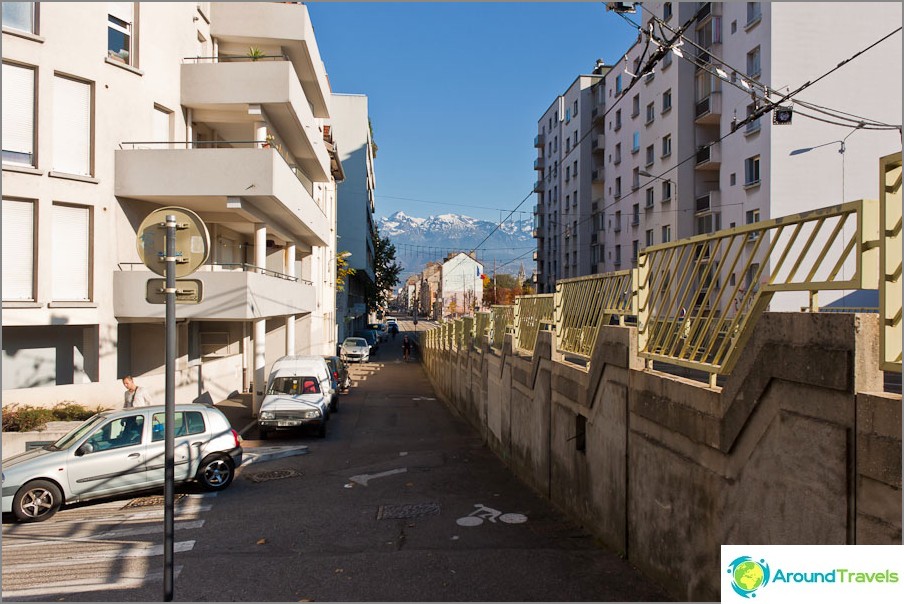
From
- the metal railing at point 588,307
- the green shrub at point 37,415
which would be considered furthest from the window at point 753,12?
the green shrub at point 37,415

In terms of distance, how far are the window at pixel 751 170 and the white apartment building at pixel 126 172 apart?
17651mm

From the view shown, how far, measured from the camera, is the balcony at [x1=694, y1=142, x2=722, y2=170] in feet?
98.9

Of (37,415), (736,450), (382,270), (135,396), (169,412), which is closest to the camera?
(736,450)

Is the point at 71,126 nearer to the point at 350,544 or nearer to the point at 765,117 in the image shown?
the point at 350,544

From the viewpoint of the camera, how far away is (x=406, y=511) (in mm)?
9227

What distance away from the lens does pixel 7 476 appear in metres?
9.01

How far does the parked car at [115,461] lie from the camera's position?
9172 mm

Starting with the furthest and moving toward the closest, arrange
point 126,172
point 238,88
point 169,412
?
1. point 238,88
2. point 126,172
3. point 169,412

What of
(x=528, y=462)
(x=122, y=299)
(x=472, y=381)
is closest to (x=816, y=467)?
(x=528, y=462)

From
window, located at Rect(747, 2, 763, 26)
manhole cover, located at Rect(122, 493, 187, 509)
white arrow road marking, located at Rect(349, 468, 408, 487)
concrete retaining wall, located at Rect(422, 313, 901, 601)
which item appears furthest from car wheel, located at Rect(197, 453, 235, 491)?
window, located at Rect(747, 2, 763, 26)

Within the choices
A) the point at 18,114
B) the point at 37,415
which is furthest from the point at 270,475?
the point at 18,114

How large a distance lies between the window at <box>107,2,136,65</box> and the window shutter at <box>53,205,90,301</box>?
13.3 feet

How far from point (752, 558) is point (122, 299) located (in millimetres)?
15830

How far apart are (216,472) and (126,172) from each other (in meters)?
9.16
